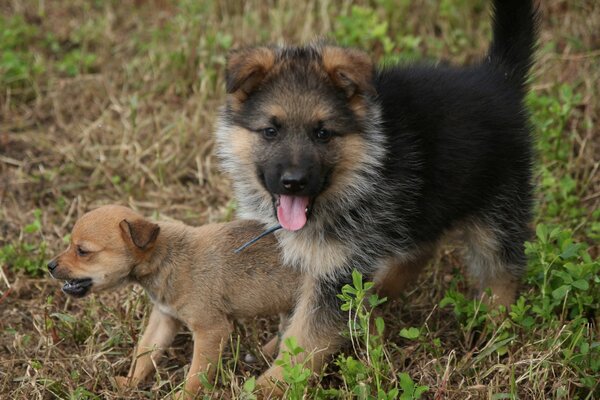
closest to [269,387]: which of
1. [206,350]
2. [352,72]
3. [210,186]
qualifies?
[206,350]

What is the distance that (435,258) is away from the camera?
201 inches

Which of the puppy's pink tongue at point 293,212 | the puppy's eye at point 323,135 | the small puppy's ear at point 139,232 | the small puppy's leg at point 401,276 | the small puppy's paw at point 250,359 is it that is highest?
the puppy's eye at point 323,135

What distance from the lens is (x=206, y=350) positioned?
13.4 ft

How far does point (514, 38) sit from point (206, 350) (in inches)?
89.7

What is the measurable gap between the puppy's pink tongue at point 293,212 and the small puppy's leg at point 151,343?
823 mm

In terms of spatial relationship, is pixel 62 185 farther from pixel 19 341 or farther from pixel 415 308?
pixel 415 308

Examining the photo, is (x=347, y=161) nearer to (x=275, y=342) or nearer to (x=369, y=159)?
(x=369, y=159)

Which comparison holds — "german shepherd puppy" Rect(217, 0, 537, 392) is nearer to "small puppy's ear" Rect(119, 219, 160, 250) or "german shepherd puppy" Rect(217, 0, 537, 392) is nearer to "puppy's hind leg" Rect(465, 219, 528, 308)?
"puppy's hind leg" Rect(465, 219, 528, 308)

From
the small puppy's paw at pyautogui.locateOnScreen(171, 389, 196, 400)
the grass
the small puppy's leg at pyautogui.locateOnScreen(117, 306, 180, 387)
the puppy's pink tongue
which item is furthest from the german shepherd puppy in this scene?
the small puppy's leg at pyautogui.locateOnScreen(117, 306, 180, 387)

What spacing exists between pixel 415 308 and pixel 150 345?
4.76 ft

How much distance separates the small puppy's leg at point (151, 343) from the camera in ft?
13.9

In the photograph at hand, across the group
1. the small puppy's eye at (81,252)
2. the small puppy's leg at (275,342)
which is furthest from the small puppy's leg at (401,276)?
the small puppy's eye at (81,252)

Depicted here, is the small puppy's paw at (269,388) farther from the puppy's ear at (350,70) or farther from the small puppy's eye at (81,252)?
the puppy's ear at (350,70)

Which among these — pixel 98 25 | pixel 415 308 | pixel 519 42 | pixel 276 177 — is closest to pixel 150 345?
pixel 276 177
